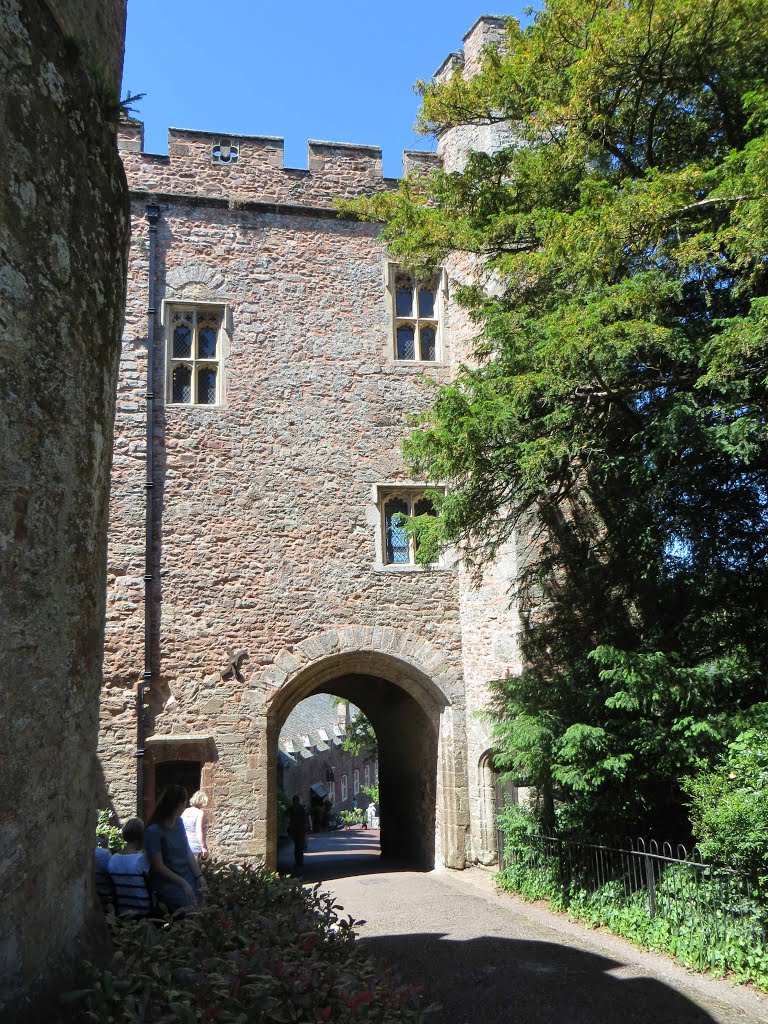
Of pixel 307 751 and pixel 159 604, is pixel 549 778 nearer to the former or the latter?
pixel 159 604

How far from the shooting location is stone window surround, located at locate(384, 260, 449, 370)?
12.4 m

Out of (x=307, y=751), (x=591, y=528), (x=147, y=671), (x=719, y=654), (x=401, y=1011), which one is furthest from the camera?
(x=307, y=751)

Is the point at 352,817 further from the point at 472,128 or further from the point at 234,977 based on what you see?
the point at 234,977

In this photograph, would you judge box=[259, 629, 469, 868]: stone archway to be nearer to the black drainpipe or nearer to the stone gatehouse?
the stone gatehouse

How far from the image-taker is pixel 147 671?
10680mm

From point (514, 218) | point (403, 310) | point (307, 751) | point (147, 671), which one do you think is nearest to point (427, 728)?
point (147, 671)

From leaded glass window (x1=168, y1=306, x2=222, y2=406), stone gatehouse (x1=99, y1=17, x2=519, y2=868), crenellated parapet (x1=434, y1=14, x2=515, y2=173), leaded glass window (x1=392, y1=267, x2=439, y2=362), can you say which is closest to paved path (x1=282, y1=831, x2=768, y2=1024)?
stone gatehouse (x1=99, y1=17, x2=519, y2=868)

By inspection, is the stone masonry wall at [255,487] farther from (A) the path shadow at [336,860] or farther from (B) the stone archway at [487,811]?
(A) the path shadow at [336,860]

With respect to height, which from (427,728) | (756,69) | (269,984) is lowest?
(269,984)

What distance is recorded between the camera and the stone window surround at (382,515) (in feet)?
38.2

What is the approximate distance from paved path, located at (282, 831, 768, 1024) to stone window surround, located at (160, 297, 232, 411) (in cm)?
647

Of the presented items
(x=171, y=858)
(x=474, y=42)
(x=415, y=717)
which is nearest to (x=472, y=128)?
(x=474, y=42)

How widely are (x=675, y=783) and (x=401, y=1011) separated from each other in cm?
492

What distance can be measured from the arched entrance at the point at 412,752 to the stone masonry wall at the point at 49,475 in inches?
322
